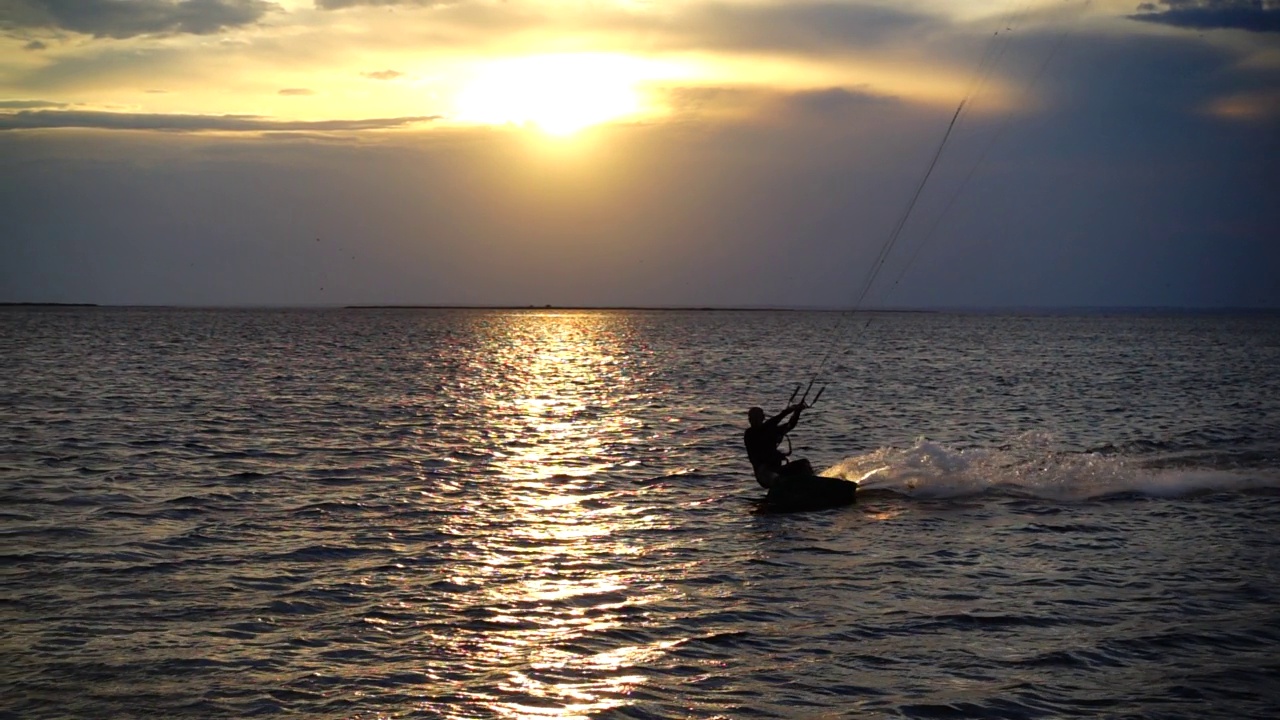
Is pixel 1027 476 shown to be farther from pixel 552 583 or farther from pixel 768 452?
pixel 552 583

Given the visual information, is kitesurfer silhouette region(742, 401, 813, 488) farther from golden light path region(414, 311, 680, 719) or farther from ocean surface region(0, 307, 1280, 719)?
golden light path region(414, 311, 680, 719)

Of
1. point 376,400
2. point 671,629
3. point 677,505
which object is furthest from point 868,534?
point 376,400

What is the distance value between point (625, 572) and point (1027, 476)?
10.8 m

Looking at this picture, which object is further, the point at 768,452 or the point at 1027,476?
the point at 1027,476

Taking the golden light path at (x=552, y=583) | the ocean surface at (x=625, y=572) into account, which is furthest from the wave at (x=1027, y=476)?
the golden light path at (x=552, y=583)

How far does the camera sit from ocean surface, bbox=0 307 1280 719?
11227mm

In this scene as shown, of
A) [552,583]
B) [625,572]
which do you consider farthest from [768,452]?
[552,583]

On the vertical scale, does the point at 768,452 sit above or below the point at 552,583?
above

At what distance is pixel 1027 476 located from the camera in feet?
76.4

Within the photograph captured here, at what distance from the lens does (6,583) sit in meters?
14.9

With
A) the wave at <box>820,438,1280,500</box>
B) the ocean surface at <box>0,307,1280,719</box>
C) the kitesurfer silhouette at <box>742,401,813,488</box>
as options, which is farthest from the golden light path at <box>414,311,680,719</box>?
the wave at <box>820,438,1280,500</box>

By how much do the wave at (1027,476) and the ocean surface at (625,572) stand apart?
0.33 ft

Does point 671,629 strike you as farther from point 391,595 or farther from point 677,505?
point 677,505

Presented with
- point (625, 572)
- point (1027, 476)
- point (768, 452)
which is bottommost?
point (625, 572)
